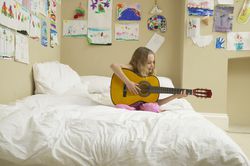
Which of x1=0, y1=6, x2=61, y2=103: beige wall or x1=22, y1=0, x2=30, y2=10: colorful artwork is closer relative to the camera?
x1=0, y1=6, x2=61, y2=103: beige wall

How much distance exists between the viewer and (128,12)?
299 cm

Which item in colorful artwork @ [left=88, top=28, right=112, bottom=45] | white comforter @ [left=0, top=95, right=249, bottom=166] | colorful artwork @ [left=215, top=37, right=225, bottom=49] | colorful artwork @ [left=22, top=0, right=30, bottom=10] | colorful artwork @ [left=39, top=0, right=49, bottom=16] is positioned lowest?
white comforter @ [left=0, top=95, right=249, bottom=166]

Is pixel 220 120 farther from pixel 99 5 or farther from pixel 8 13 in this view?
pixel 8 13

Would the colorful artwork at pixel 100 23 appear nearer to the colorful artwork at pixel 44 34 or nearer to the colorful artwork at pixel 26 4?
the colorful artwork at pixel 44 34

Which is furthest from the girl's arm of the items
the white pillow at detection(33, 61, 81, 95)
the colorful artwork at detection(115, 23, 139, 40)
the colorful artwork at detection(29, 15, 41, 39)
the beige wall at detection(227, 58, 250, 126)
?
the beige wall at detection(227, 58, 250, 126)

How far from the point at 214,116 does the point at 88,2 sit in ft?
5.95

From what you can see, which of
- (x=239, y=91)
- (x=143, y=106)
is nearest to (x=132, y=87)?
(x=143, y=106)

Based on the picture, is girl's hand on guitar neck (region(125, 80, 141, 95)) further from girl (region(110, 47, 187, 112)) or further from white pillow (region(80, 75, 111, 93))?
white pillow (region(80, 75, 111, 93))

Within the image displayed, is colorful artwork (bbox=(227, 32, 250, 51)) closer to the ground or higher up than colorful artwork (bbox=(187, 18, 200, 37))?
closer to the ground

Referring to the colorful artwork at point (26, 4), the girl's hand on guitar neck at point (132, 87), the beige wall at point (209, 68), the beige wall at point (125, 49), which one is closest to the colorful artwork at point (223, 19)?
Answer: the beige wall at point (209, 68)

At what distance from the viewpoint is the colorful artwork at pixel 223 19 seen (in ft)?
8.98

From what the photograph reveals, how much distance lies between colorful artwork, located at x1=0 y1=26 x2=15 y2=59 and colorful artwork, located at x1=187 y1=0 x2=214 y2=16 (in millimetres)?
1755

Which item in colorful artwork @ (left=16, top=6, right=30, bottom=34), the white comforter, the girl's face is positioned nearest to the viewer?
the white comforter

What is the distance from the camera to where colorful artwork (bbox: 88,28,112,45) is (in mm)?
3014
